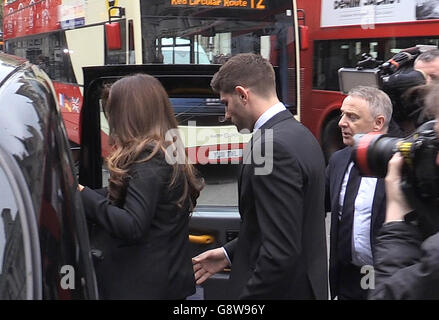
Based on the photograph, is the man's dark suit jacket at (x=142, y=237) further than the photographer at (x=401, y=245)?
Yes

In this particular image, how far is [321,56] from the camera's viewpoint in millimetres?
10438

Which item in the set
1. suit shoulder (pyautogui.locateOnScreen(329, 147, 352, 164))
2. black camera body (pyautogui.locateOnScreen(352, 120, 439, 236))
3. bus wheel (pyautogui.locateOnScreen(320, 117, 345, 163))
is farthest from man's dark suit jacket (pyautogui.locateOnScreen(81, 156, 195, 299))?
bus wheel (pyautogui.locateOnScreen(320, 117, 345, 163))

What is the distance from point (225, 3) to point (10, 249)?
7394mm

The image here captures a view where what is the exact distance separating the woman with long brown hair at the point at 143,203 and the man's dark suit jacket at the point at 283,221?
222 millimetres

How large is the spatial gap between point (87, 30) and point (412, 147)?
8.77m

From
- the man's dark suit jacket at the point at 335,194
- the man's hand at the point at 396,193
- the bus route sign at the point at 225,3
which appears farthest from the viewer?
the bus route sign at the point at 225,3

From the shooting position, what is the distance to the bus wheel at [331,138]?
9930mm

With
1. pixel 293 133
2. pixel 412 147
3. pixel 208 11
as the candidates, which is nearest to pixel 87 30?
pixel 208 11

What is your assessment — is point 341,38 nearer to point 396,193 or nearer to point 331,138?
point 331,138

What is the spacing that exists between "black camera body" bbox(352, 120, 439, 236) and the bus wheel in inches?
329

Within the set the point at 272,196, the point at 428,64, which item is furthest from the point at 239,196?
the point at 428,64

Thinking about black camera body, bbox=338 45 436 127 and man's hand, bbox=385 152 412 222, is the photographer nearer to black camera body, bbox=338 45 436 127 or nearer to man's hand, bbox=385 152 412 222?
man's hand, bbox=385 152 412 222

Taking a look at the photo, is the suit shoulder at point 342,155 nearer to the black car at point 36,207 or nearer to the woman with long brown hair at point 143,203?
the woman with long brown hair at point 143,203

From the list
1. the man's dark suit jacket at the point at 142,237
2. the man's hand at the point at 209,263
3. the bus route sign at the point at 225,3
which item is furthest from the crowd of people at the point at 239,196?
the bus route sign at the point at 225,3
